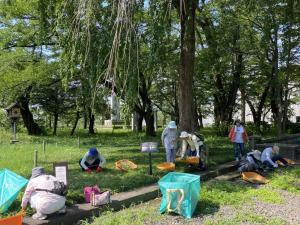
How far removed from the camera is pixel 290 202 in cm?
837

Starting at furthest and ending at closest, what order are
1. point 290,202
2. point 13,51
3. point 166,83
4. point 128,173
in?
point 166,83, point 13,51, point 128,173, point 290,202

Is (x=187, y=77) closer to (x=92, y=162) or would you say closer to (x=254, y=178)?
(x=254, y=178)

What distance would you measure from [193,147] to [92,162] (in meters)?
3.15

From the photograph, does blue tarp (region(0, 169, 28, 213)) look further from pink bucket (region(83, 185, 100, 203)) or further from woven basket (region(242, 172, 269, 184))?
woven basket (region(242, 172, 269, 184))

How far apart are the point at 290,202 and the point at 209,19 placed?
45.9 feet

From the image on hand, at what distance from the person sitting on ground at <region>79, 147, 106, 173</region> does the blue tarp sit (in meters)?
3.39

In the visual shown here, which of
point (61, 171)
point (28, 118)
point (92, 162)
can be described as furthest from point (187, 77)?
point (28, 118)

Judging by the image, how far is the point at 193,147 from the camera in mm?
11766

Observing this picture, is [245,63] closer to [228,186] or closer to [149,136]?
[149,136]

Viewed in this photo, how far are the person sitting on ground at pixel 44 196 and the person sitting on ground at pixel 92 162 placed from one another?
11.1 ft

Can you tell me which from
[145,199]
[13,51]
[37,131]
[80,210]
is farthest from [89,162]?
[37,131]

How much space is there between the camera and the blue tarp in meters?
6.63

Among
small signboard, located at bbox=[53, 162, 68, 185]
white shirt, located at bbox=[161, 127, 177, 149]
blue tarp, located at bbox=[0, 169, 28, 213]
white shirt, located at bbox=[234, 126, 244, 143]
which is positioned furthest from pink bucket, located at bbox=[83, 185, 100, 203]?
white shirt, located at bbox=[234, 126, 244, 143]

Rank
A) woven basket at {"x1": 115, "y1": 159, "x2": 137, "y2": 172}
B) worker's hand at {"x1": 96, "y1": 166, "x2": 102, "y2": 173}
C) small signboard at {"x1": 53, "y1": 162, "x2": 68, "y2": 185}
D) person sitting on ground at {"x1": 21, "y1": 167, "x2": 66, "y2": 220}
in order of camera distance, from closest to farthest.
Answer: person sitting on ground at {"x1": 21, "y1": 167, "x2": 66, "y2": 220}, small signboard at {"x1": 53, "y1": 162, "x2": 68, "y2": 185}, worker's hand at {"x1": 96, "y1": 166, "x2": 102, "y2": 173}, woven basket at {"x1": 115, "y1": 159, "x2": 137, "y2": 172}
